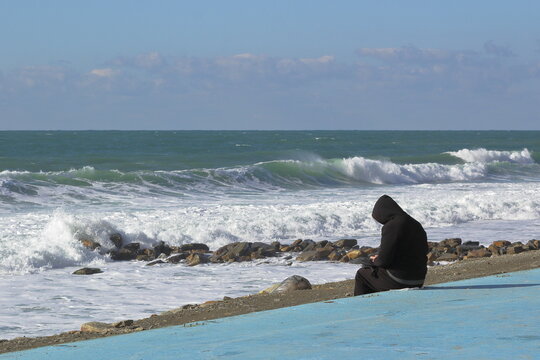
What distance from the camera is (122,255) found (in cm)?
1464

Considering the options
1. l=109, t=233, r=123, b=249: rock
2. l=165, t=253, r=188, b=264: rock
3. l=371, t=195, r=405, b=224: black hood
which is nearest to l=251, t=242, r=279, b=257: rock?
l=165, t=253, r=188, b=264: rock

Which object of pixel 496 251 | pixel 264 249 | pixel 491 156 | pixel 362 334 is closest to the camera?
pixel 362 334

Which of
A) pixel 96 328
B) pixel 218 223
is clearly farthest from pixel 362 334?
pixel 218 223

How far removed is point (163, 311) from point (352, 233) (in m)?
8.45

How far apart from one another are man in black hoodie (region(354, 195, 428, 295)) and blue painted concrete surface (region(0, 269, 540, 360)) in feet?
0.49

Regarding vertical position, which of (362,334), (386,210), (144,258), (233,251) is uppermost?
(386,210)

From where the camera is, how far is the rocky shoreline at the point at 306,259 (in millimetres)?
8376

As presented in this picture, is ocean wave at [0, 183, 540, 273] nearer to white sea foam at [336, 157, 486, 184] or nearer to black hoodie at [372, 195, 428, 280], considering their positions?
black hoodie at [372, 195, 428, 280]

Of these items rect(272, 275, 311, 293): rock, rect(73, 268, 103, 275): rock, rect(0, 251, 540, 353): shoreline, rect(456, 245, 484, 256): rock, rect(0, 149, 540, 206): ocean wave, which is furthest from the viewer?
rect(0, 149, 540, 206): ocean wave

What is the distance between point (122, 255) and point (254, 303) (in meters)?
5.57

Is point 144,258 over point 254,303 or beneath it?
beneath

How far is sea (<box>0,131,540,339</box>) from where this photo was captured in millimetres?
11047

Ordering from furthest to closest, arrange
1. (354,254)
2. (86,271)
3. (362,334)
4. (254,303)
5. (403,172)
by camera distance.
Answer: (403,172) → (354,254) → (86,271) → (254,303) → (362,334)

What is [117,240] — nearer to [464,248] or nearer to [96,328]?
[464,248]
